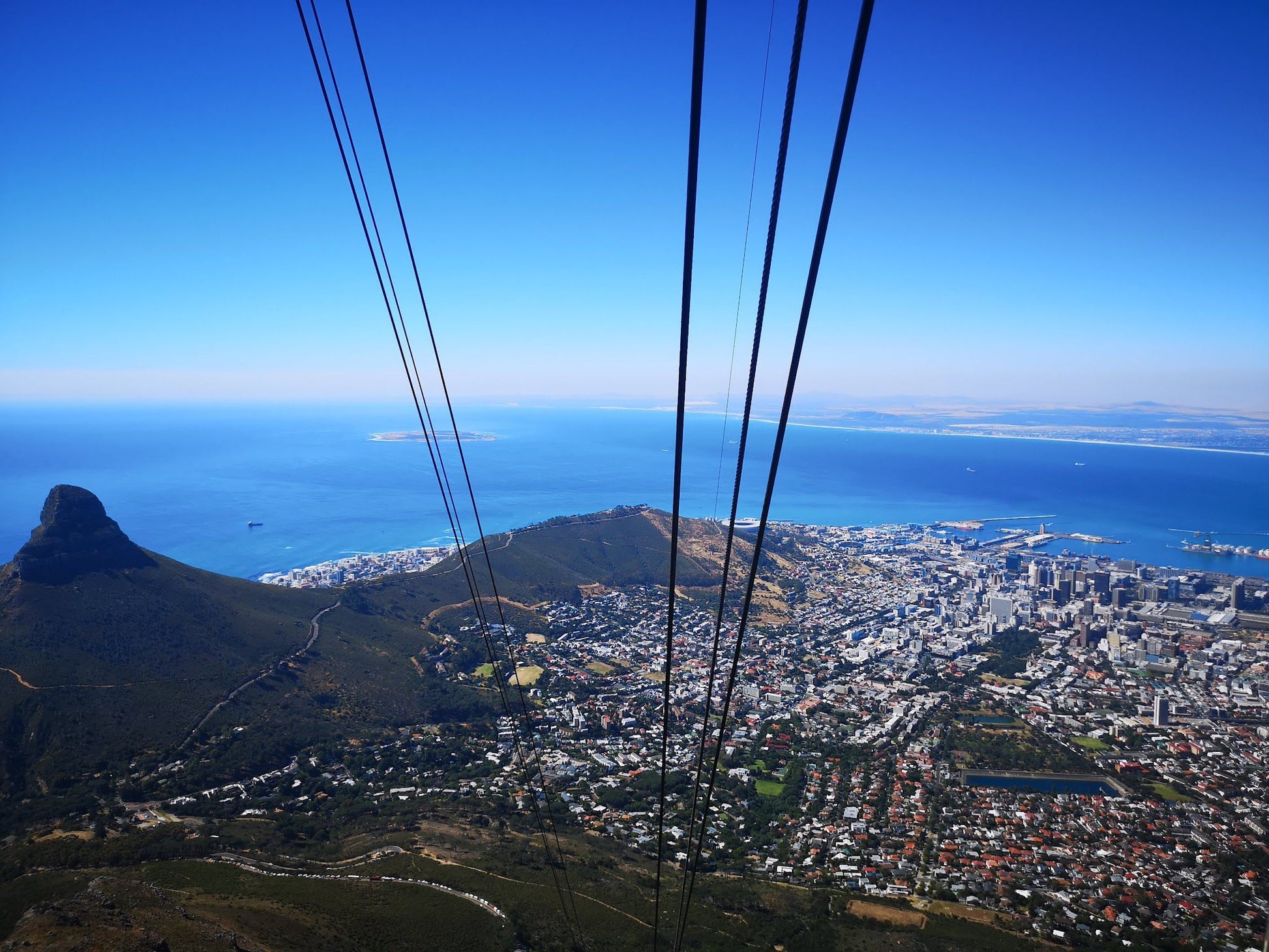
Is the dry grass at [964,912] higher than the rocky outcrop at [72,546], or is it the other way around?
the rocky outcrop at [72,546]

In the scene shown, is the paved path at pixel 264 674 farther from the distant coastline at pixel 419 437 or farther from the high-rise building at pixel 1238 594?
the distant coastline at pixel 419 437

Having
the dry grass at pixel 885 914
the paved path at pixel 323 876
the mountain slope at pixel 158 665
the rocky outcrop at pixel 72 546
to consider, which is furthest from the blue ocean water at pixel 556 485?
the dry grass at pixel 885 914

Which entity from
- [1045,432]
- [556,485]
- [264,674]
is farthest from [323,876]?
[1045,432]

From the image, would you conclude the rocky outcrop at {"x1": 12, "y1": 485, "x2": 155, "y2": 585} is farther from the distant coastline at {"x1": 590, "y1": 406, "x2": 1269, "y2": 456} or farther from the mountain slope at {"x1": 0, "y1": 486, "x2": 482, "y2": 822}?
the distant coastline at {"x1": 590, "y1": 406, "x2": 1269, "y2": 456}

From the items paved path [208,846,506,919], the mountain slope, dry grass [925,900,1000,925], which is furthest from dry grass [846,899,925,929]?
the mountain slope

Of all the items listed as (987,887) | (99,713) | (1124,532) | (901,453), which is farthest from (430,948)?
(901,453)

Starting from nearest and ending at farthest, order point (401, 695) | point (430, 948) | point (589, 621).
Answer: point (430, 948) < point (401, 695) < point (589, 621)

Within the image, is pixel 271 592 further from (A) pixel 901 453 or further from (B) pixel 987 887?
(A) pixel 901 453
